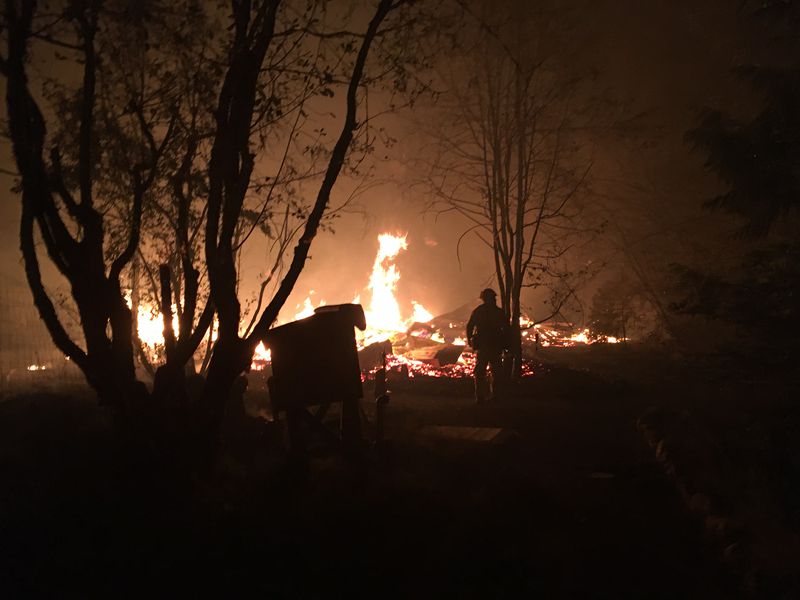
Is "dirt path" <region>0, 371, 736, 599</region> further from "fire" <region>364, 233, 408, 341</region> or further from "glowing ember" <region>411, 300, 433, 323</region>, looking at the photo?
"glowing ember" <region>411, 300, 433, 323</region>

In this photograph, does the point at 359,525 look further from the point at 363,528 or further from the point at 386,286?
the point at 386,286

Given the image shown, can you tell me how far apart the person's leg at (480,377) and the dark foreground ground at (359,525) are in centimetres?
361

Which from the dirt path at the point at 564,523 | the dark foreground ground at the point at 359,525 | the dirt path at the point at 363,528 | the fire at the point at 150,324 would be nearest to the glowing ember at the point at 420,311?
the fire at the point at 150,324

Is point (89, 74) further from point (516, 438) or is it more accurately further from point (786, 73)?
point (786, 73)

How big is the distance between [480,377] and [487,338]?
0.90 m

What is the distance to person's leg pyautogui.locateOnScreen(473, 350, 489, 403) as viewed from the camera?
1198cm

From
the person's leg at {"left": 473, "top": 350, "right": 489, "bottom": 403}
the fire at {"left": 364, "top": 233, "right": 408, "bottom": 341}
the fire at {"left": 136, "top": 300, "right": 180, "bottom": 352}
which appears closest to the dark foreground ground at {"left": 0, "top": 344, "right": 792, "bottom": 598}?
the person's leg at {"left": 473, "top": 350, "right": 489, "bottom": 403}

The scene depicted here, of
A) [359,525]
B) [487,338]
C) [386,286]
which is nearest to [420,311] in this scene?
[386,286]

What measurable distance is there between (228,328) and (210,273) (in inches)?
26.1

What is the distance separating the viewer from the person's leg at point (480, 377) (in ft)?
39.3

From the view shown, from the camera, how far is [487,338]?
11.9 metres

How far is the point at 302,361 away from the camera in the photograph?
277 inches

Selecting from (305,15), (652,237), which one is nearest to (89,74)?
(305,15)

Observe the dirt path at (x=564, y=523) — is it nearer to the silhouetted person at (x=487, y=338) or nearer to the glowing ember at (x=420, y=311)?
the silhouetted person at (x=487, y=338)
